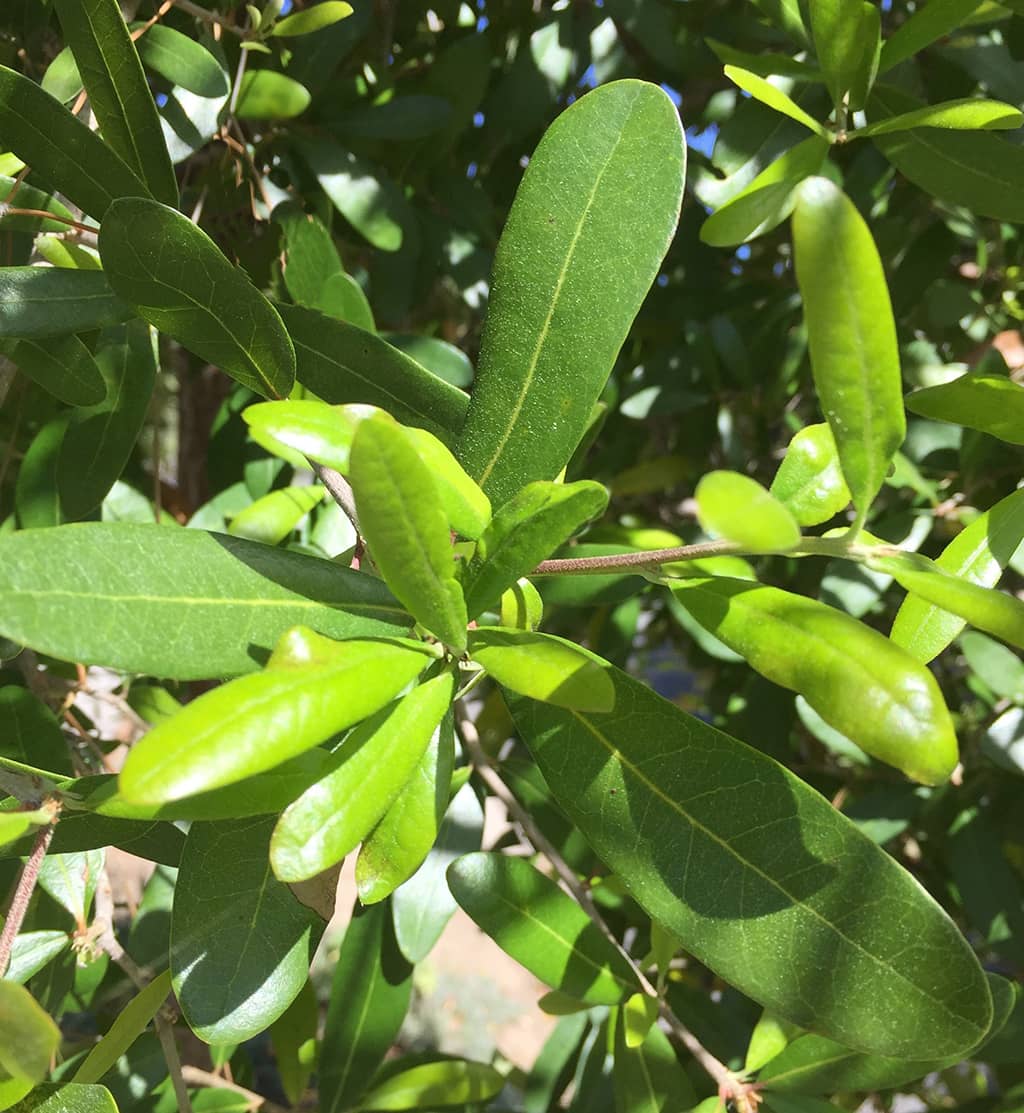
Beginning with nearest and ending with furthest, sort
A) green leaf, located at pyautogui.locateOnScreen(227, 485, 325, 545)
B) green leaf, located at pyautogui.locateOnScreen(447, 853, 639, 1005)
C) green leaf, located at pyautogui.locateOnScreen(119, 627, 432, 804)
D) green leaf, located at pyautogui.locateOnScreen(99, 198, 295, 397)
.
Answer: green leaf, located at pyautogui.locateOnScreen(119, 627, 432, 804) < green leaf, located at pyautogui.locateOnScreen(99, 198, 295, 397) < green leaf, located at pyautogui.locateOnScreen(447, 853, 639, 1005) < green leaf, located at pyautogui.locateOnScreen(227, 485, 325, 545)

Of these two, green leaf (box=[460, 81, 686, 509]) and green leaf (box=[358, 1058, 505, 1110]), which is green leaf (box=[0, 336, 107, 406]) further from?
green leaf (box=[358, 1058, 505, 1110])

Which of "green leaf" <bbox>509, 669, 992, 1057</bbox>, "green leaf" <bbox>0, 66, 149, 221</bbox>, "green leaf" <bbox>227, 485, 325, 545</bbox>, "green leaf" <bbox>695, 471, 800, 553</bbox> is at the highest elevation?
"green leaf" <bbox>0, 66, 149, 221</bbox>

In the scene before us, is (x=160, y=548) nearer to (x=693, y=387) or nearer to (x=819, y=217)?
(x=819, y=217)

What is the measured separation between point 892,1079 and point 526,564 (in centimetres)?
64

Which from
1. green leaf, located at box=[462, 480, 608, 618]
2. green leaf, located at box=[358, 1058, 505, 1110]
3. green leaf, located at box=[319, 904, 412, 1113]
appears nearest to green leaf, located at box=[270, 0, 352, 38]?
green leaf, located at box=[462, 480, 608, 618]

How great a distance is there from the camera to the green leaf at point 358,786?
45 cm

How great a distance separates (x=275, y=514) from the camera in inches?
38.8

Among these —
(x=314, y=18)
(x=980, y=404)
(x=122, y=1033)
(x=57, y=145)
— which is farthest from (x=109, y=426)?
(x=980, y=404)

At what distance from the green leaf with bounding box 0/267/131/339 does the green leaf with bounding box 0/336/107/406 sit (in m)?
0.08

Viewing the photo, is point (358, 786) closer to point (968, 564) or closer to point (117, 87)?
point (968, 564)

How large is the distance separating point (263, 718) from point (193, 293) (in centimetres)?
34

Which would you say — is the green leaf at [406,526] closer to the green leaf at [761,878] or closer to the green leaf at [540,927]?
the green leaf at [761,878]

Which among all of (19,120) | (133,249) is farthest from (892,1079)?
(19,120)

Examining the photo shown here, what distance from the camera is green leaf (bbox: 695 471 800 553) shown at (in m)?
0.40
